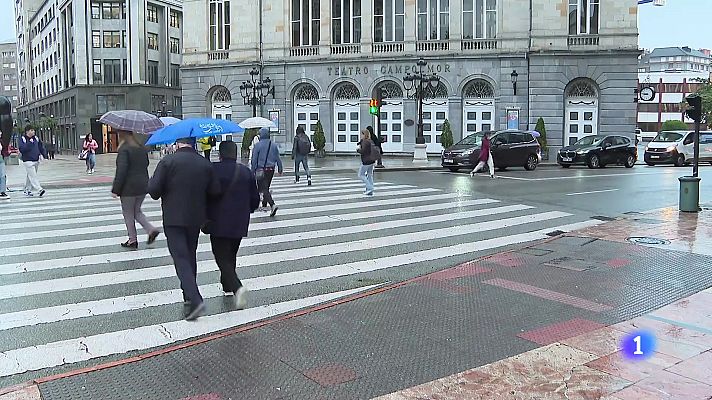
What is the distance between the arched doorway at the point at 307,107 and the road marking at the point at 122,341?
117 ft

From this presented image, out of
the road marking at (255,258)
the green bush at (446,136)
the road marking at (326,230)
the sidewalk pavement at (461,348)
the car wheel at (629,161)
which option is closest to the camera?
the sidewalk pavement at (461,348)

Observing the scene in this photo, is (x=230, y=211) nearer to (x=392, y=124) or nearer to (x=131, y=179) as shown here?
(x=131, y=179)

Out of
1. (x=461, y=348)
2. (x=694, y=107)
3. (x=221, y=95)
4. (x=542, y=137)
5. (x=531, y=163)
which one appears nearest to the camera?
(x=461, y=348)

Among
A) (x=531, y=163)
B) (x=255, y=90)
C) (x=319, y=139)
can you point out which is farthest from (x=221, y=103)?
(x=531, y=163)

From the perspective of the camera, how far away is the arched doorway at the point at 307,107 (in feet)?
138

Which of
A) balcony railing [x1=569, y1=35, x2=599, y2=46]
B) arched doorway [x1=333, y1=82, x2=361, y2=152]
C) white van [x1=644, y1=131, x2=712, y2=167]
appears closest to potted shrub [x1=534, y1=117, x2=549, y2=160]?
balcony railing [x1=569, y1=35, x2=599, y2=46]

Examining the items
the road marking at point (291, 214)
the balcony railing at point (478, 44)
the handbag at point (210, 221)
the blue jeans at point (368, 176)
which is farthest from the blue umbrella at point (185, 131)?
the balcony railing at point (478, 44)

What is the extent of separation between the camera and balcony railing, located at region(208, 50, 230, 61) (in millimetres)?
43344

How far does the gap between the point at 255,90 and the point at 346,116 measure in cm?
587

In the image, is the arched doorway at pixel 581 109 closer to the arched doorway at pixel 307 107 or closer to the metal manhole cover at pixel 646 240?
→ the arched doorway at pixel 307 107

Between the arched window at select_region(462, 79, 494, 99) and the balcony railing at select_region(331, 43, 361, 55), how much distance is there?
280 inches

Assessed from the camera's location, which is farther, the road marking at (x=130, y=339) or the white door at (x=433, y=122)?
the white door at (x=433, y=122)

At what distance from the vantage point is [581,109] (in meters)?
38.2

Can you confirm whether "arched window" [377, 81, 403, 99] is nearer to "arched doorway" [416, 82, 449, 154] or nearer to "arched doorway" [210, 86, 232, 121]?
"arched doorway" [416, 82, 449, 154]
